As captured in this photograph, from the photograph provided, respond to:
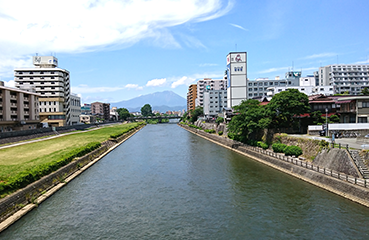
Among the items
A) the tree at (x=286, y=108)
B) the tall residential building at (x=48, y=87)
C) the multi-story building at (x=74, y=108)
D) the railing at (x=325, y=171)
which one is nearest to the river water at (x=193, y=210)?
the railing at (x=325, y=171)

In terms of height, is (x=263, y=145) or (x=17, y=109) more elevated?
(x=17, y=109)

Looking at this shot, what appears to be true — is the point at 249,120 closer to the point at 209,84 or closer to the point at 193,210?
the point at 193,210

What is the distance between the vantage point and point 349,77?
111 metres

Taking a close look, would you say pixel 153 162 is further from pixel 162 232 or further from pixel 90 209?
pixel 162 232

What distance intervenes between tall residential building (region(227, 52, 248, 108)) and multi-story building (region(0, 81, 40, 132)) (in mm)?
63741

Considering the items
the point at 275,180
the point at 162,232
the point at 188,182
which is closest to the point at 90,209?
the point at 162,232

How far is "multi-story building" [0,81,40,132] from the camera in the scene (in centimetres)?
5597

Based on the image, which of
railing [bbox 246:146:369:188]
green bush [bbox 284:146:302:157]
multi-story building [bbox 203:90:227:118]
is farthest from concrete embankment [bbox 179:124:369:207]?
multi-story building [bbox 203:90:227:118]

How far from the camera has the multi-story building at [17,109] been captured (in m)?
56.0

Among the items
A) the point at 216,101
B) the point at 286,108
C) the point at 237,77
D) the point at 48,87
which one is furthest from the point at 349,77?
the point at 48,87

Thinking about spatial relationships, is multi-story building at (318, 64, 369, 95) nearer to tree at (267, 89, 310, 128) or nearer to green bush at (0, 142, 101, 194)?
tree at (267, 89, 310, 128)

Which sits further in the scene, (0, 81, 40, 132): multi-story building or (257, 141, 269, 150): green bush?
(0, 81, 40, 132): multi-story building

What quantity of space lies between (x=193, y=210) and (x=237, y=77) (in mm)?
78714

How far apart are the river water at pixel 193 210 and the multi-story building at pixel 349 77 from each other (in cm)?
10054
